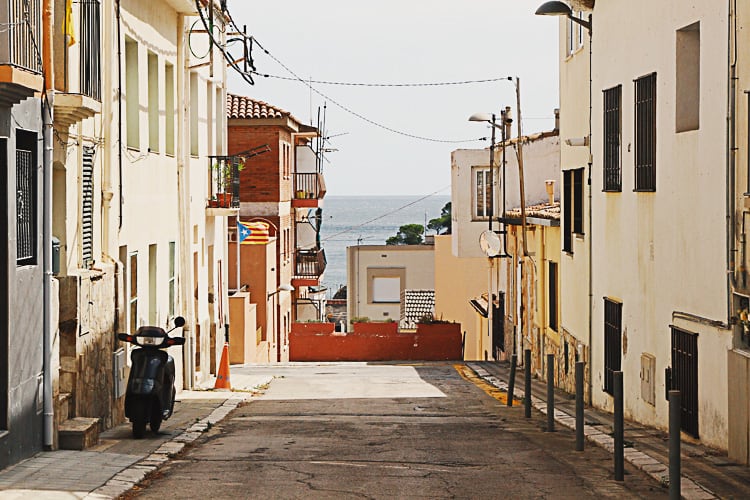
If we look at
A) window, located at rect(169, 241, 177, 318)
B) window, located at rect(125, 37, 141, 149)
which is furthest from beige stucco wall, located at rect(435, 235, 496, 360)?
window, located at rect(125, 37, 141, 149)

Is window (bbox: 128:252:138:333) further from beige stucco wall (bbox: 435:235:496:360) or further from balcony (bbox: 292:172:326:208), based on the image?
balcony (bbox: 292:172:326:208)

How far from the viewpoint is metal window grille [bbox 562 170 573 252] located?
22.1m

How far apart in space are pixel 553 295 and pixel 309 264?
990 inches

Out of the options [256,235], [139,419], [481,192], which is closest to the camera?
[139,419]

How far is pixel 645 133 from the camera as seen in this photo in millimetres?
15891

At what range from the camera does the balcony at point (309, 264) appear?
48.5m

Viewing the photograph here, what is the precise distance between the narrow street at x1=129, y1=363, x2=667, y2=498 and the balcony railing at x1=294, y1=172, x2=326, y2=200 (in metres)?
28.5

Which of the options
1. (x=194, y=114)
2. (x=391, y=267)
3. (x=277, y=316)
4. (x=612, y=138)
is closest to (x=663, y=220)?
(x=612, y=138)

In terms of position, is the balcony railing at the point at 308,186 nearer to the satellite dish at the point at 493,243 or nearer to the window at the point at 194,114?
the satellite dish at the point at 493,243

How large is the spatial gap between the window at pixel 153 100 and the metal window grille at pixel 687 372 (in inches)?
382

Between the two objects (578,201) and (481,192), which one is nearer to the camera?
(578,201)

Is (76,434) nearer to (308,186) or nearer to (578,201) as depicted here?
(578,201)

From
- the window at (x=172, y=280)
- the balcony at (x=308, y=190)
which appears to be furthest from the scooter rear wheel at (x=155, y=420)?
the balcony at (x=308, y=190)

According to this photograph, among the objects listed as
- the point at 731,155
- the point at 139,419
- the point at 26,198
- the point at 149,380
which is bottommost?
the point at 139,419
